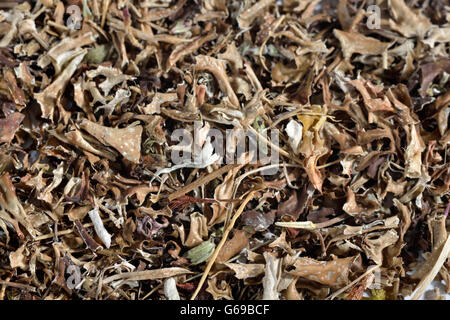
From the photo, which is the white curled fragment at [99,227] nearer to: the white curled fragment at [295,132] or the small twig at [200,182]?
the small twig at [200,182]

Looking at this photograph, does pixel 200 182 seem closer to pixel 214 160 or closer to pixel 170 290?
pixel 214 160

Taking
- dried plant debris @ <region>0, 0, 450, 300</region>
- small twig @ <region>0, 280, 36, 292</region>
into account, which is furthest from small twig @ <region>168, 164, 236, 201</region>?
small twig @ <region>0, 280, 36, 292</region>

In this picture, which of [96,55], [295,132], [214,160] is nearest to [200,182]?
[214,160]

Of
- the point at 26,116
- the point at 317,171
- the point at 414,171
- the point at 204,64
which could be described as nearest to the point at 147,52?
the point at 204,64

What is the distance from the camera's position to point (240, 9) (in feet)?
2.48

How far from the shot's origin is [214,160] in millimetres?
674

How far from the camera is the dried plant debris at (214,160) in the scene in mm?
681

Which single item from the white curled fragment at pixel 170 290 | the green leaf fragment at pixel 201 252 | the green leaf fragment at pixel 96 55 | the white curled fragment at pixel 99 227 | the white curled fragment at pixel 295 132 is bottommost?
the white curled fragment at pixel 170 290

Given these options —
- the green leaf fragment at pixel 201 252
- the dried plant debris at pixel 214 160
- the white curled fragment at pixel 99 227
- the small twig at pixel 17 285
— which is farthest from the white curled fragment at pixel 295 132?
the small twig at pixel 17 285

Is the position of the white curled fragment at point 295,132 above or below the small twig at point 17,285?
above

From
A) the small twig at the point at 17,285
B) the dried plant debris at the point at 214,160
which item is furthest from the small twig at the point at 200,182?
the small twig at the point at 17,285

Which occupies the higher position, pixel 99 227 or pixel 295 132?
pixel 295 132

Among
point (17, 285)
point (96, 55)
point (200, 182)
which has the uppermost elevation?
point (96, 55)
